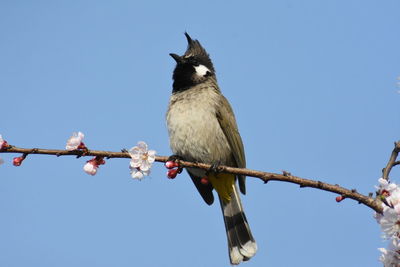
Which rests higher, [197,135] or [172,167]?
[197,135]

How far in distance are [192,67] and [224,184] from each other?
1.48 metres

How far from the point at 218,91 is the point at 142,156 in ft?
8.00

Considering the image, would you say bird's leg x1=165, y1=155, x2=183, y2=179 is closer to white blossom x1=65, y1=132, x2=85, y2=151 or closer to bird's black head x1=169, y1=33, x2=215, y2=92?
white blossom x1=65, y1=132, x2=85, y2=151

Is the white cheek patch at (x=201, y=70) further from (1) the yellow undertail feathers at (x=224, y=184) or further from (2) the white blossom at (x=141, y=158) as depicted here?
(2) the white blossom at (x=141, y=158)

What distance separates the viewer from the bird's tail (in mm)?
4457

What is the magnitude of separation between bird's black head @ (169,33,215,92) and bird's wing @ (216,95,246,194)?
51 centimetres

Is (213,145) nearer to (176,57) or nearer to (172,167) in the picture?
(176,57)

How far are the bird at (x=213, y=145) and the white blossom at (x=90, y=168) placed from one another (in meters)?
1.61

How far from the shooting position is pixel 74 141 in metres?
2.77

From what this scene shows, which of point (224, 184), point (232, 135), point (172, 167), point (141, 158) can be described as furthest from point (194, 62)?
point (141, 158)

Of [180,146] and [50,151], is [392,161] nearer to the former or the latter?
[50,151]

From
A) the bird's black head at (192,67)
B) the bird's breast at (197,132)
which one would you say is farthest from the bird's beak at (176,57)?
the bird's breast at (197,132)

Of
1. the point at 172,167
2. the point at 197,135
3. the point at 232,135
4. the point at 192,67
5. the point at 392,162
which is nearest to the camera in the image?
the point at 392,162

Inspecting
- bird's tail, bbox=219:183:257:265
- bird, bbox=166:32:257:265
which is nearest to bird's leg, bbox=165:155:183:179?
bird, bbox=166:32:257:265
